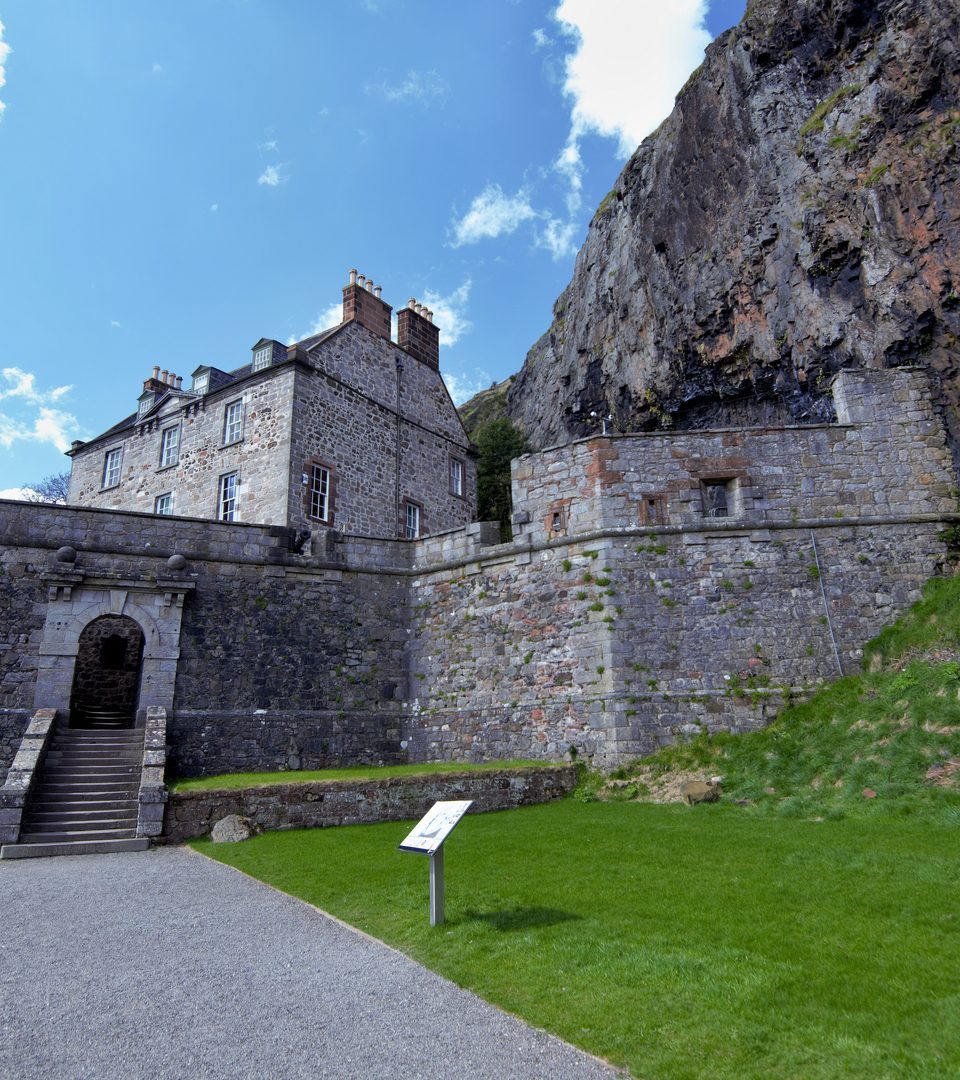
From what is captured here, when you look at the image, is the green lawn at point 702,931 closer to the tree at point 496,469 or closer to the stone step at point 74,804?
the stone step at point 74,804

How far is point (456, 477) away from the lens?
29172 mm

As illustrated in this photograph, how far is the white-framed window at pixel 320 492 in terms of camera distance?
76.6ft

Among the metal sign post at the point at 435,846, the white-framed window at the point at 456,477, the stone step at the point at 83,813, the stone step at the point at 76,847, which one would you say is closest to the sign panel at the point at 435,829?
the metal sign post at the point at 435,846

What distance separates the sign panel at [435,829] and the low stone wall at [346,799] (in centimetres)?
543

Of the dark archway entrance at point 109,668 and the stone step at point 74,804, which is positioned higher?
the dark archway entrance at point 109,668

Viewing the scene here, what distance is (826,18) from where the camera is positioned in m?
22.0

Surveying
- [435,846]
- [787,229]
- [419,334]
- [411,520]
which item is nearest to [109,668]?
[411,520]

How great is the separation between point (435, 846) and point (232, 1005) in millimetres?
1825

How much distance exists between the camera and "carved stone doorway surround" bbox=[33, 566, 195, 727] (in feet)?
48.0

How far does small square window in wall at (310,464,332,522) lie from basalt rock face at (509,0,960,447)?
36.2 feet

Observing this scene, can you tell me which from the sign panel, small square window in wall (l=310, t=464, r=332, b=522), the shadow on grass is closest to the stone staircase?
the sign panel

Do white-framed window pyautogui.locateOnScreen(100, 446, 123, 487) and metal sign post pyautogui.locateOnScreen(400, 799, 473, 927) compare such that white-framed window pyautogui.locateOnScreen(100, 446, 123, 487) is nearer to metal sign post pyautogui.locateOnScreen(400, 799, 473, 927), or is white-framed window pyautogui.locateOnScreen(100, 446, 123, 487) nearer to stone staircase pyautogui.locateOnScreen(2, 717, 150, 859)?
stone staircase pyautogui.locateOnScreen(2, 717, 150, 859)

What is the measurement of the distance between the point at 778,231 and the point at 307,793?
19.4 meters

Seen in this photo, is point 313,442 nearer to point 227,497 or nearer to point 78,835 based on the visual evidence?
point 227,497
